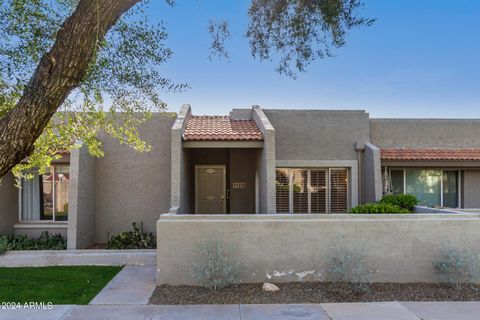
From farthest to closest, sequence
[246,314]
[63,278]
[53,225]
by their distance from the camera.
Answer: [53,225] < [63,278] < [246,314]

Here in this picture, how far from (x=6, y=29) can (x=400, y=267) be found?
369 inches

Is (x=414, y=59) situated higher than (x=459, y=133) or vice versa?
(x=414, y=59)

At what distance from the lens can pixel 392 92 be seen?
1716 centimetres

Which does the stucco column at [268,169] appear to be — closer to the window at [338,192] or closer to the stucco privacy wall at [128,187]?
the stucco privacy wall at [128,187]

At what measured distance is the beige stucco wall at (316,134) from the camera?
15.4 meters

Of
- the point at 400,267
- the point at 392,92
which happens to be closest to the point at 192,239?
the point at 400,267

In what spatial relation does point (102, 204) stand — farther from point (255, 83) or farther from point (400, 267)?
point (400, 267)

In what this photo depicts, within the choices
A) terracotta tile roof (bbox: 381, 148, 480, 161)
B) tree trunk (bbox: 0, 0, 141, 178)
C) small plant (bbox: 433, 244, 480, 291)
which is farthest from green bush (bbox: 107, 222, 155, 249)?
terracotta tile roof (bbox: 381, 148, 480, 161)

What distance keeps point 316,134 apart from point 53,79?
38.2ft

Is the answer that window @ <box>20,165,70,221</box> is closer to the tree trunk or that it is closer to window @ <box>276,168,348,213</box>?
window @ <box>276,168,348,213</box>

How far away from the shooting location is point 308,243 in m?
9.20

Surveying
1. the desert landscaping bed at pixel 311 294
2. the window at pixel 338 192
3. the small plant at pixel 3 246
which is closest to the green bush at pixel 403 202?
the window at pixel 338 192

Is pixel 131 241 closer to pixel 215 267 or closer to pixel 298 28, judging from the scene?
pixel 215 267

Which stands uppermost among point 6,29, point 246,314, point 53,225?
point 6,29
